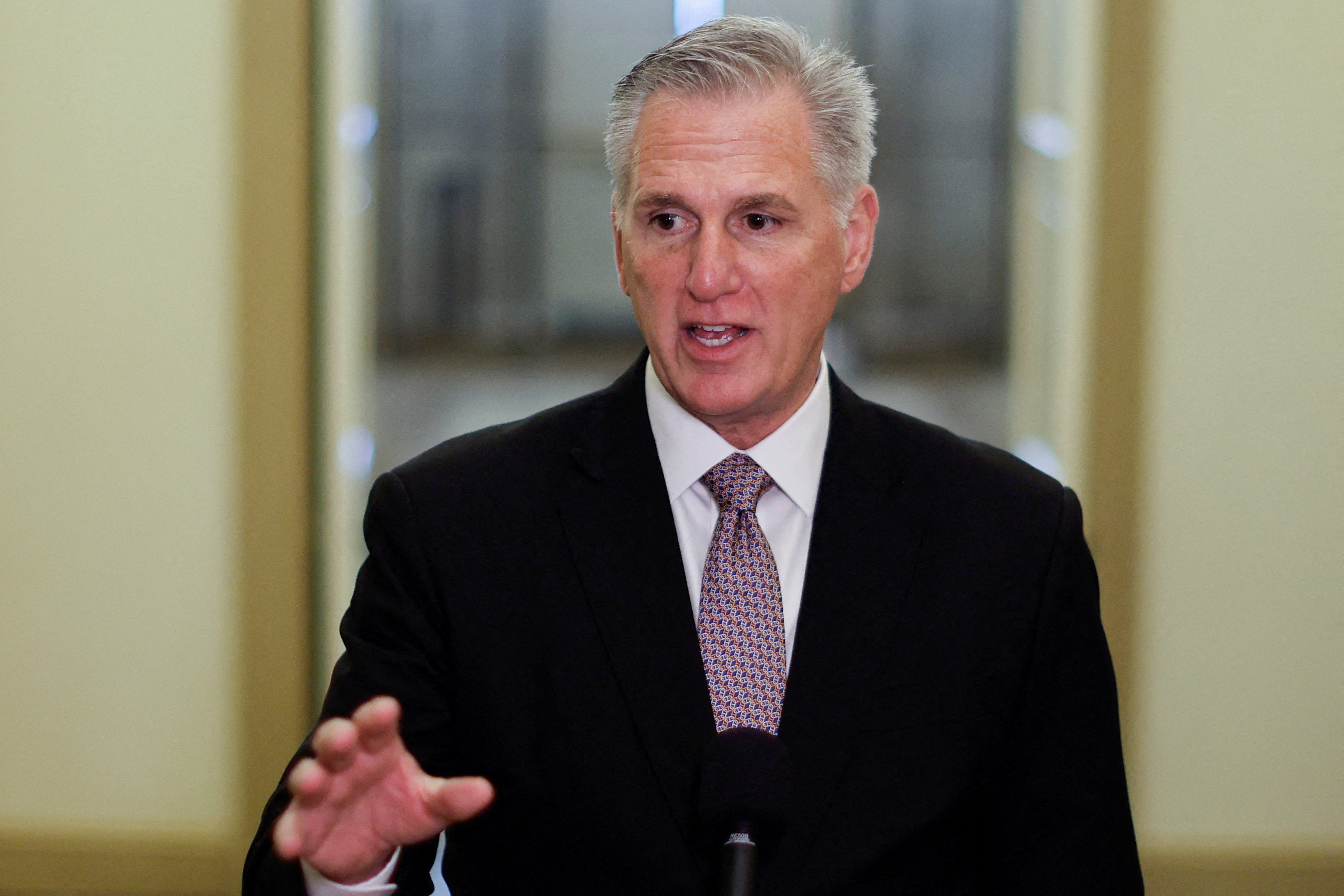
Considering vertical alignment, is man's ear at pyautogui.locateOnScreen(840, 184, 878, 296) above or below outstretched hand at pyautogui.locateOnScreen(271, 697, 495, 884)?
above

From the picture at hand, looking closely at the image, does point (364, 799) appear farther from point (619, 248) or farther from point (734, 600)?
point (619, 248)

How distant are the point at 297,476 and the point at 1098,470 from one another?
171 centimetres

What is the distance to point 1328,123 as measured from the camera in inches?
98.5

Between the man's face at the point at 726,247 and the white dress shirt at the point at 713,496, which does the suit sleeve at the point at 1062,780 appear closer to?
the white dress shirt at the point at 713,496

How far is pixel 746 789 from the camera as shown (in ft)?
3.34

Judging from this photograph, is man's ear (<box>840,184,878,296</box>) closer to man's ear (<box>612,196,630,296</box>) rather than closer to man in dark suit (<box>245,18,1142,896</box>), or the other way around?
man in dark suit (<box>245,18,1142,896</box>)

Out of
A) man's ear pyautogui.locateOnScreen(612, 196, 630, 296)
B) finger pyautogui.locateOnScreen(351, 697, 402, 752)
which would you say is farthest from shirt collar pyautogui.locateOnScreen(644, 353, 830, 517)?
finger pyautogui.locateOnScreen(351, 697, 402, 752)

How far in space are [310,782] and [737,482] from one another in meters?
0.65

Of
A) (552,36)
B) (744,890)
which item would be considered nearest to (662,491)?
(744,890)

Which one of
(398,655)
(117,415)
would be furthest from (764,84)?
(117,415)

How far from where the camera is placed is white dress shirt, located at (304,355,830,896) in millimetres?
1438

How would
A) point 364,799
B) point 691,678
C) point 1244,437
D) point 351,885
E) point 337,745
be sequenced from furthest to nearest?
point 1244,437
point 691,678
point 351,885
point 364,799
point 337,745

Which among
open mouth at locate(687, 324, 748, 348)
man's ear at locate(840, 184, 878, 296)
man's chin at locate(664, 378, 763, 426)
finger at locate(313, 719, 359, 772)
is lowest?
finger at locate(313, 719, 359, 772)

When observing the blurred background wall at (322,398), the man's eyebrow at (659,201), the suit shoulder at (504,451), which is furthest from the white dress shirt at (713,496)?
the blurred background wall at (322,398)
